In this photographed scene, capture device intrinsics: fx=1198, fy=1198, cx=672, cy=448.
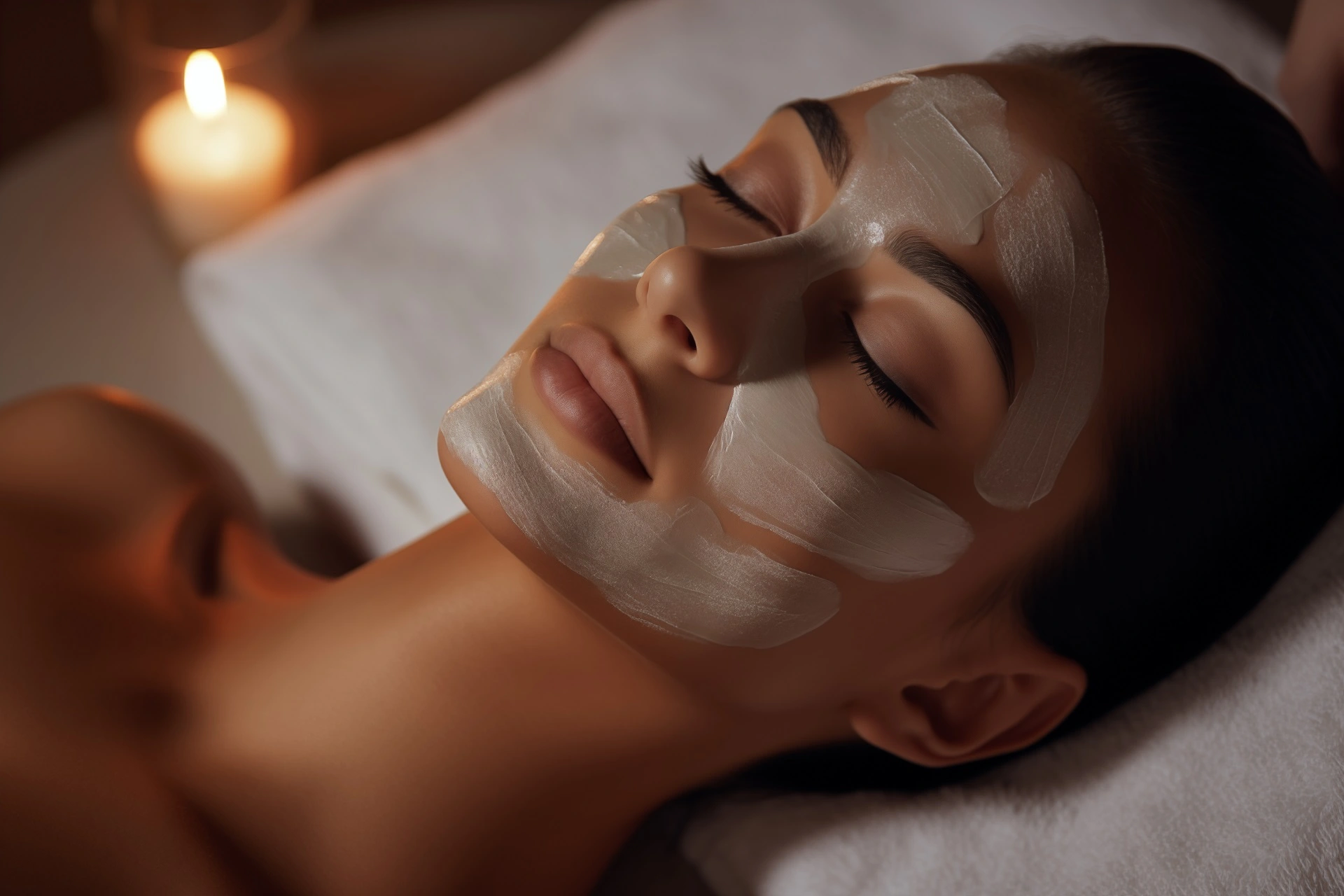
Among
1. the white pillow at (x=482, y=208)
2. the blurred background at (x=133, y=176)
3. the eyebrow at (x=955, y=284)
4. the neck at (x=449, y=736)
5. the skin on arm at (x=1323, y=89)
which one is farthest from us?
the blurred background at (x=133, y=176)

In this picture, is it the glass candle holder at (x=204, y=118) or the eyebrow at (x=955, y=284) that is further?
the glass candle holder at (x=204, y=118)

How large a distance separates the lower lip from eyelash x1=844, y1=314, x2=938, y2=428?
0.48 feet

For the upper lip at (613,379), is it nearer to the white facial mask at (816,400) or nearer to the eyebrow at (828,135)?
the white facial mask at (816,400)

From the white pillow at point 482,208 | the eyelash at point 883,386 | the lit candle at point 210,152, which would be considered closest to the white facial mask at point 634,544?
the eyelash at point 883,386

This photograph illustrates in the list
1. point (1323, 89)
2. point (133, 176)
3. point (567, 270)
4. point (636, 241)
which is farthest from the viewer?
point (133, 176)

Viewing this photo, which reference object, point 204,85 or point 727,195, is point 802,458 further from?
point 204,85

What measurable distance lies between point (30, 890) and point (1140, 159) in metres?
0.84

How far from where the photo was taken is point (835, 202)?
74 centimetres

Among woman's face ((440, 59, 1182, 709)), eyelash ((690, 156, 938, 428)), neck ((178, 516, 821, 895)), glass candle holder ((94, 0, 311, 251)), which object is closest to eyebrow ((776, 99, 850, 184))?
woman's face ((440, 59, 1182, 709))

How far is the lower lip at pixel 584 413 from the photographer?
0.73 metres

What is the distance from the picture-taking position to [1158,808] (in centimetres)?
88

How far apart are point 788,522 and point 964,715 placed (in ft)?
0.81

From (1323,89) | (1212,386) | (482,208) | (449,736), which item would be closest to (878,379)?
(1212,386)

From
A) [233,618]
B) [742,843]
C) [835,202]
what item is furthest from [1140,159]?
[233,618]
